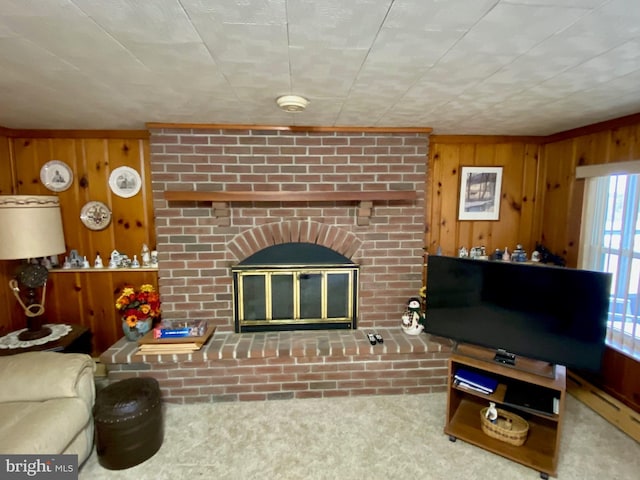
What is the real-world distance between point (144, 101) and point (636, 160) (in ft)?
10.5

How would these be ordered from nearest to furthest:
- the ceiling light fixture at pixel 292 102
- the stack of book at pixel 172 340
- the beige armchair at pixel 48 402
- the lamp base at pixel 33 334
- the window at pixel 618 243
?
the beige armchair at pixel 48 402
the ceiling light fixture at pixel 292 102
the window at pixel 618 243
the lamp base at pixel 33 334
the stack of book at pixel 172 340

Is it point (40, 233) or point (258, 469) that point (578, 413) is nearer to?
point (258, 469)

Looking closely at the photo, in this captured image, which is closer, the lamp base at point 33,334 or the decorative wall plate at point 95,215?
the lamp base at point 33,334

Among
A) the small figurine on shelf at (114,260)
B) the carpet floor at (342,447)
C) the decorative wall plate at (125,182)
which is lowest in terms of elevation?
the carpet floor at (342,447)

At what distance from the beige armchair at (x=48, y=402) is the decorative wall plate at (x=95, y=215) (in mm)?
1191

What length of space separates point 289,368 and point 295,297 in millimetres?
586

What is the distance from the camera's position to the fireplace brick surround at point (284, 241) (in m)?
2.52

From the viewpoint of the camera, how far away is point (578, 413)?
2369mm

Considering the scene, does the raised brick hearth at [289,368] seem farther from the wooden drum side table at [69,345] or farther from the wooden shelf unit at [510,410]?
the wooden shelf unit at [510,410]

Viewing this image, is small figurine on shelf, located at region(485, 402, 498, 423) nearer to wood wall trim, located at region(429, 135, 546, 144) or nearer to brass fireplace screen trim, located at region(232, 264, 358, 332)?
brass fireplace screen trim, located at region(232, 264, 358, 332)

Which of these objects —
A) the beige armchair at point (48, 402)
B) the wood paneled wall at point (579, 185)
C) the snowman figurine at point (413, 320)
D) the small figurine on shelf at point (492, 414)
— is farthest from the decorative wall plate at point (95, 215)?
the wood paneled wall at point (579, 185)

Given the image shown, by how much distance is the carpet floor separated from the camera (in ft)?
6.09

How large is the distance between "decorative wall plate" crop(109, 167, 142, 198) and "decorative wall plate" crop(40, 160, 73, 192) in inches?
14.2

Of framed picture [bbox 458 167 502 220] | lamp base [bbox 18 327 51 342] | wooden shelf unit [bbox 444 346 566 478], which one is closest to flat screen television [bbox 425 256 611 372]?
wooden shelf unit [bbox 444 346 566 478]
